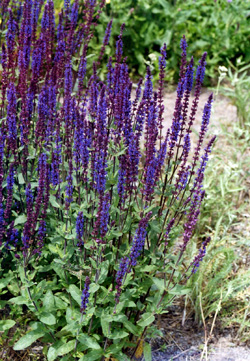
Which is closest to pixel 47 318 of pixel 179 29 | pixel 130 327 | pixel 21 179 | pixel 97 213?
pixel 130 327

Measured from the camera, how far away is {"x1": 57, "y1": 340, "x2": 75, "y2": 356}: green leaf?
2937 millimetres

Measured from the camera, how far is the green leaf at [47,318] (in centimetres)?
286

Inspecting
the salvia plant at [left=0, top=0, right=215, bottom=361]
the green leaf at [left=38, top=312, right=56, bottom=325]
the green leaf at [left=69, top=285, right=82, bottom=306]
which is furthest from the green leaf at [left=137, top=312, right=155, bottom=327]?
the green leaf at [left=38, top=312, right=56, bottom=325]

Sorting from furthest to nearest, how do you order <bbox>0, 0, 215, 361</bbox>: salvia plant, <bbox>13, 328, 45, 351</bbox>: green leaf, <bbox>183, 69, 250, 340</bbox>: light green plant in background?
<bbox>183, 69, 250, 340</bbox>: light green plant in background → <bbox>13, 328, 45, 351</bbox>: green leaf → <bbox>0, 0, 215, 361</bbox>: salvia plant

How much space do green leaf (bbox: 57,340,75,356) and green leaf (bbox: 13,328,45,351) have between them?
0.48 ft

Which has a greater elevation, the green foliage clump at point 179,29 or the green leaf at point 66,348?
the green foliage clump at point 179,29

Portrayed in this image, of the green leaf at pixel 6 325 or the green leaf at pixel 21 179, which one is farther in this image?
the green leaf at pixel 21 179

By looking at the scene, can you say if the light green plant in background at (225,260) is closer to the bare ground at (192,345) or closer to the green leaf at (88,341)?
the bare ground at (192,345)

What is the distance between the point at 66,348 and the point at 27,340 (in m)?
0.24

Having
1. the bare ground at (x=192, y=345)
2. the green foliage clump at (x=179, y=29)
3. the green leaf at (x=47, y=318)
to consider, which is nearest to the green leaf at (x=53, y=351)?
the green leaf at (x=47, y=318)

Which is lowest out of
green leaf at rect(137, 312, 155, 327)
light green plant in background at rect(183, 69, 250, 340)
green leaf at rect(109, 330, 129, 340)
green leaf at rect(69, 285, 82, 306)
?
light green plant in background at rect(183, 69, 250, 340)

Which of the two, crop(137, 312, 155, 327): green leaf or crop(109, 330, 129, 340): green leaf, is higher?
crop(137, 312, 155, 327): green leaf

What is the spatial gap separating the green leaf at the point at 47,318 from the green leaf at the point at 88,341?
0.60 ft

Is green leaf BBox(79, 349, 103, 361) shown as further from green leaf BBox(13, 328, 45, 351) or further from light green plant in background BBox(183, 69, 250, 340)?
light green plant in background BBox(183, 69, 250, 340)
